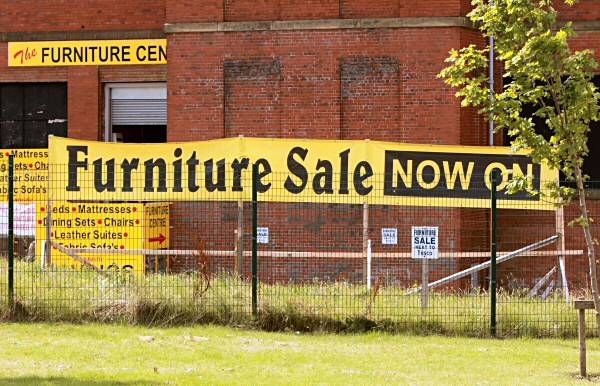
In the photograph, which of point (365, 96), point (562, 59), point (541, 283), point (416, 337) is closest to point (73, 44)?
point (365, 96)

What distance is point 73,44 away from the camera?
2598 centimetres

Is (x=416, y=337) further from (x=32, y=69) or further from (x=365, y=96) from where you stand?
(x=32, y=69)

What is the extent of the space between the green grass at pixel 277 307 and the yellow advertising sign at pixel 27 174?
309 inches

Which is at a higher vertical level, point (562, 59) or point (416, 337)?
point (562, 59)

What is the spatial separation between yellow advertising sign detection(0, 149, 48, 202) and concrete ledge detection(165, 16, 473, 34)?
14.7ft

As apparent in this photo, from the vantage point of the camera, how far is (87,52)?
1021 inches

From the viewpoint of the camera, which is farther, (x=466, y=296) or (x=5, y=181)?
(x=5, y=181)

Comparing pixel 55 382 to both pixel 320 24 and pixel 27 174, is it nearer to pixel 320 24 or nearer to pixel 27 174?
pixel 320 24

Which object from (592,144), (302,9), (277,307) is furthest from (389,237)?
(592,144)

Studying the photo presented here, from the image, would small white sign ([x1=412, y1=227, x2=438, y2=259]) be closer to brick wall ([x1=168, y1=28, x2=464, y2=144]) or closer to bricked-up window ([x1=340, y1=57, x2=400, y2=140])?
brick wall ([x1=168, y1=28, x2=464, y2=144])

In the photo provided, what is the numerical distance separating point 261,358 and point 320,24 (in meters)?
12.0

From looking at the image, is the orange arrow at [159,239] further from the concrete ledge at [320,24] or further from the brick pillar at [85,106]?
the brick pillar at [85,106]

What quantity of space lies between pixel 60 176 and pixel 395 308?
7.04 metres

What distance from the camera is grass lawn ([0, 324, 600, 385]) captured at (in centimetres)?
1131
